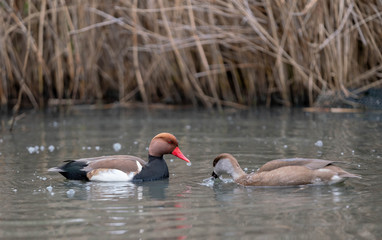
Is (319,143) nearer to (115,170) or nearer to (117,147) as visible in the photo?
(117,147)

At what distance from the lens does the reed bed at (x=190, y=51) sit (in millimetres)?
12008

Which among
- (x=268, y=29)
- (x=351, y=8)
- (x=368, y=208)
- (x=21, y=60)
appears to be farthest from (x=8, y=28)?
(x=368, y=208)

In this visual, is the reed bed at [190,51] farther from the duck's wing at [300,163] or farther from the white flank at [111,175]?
the duck's wing at [300,163]

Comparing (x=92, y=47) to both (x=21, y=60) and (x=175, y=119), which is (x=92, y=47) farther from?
(x=175, y=119)

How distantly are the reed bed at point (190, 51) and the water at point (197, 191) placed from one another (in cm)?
127

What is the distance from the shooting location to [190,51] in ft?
45.1

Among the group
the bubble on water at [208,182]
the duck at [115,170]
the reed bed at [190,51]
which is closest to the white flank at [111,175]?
the duck at [115,170]

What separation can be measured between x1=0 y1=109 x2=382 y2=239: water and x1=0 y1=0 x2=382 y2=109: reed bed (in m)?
1.27

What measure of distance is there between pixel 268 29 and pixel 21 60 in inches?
195

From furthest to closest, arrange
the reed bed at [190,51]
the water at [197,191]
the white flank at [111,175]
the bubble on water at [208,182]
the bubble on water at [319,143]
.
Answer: the reed bed at [190,51]
the bubble on water at [319,143]
the white flank at [111,175]
the bubble on water at [208,182]
the water at [197,191]

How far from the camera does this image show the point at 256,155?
8664mm

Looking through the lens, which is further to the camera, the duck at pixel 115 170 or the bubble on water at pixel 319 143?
the bubble on water at pixel 319 143

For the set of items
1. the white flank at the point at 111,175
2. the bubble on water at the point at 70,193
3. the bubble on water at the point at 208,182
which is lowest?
the bubble on water at the point at 208,182

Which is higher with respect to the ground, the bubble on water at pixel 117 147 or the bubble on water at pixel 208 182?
the bubble on water at pixel 117 147
